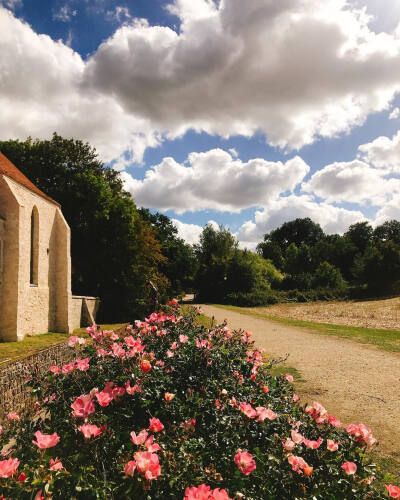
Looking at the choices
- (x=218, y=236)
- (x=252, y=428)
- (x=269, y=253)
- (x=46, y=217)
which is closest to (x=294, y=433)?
(x=252, y=428)

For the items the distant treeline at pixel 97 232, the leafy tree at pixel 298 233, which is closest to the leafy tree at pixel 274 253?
the leafy tree at pixel 298 233

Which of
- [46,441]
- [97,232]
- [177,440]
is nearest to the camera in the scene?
[46,441]

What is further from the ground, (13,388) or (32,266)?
(32,266)

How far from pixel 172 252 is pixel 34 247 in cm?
2271

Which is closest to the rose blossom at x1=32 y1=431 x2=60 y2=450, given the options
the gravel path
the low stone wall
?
the low stone wall

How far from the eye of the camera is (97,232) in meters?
23.0

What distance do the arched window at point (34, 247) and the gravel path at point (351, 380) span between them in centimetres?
1094

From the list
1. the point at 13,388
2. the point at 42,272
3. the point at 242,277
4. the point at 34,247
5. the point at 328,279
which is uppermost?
the point at 34,247

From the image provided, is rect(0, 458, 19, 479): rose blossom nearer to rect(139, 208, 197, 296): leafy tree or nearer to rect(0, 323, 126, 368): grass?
rect(0, 323, 126, 368): grass

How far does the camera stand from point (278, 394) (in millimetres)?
3500

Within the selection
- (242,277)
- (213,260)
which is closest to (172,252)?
(213,260)

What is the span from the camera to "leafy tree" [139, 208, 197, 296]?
3819 cm

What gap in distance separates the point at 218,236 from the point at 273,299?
12.8 m

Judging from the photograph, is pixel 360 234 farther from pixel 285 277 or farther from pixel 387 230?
pixel 285 277
